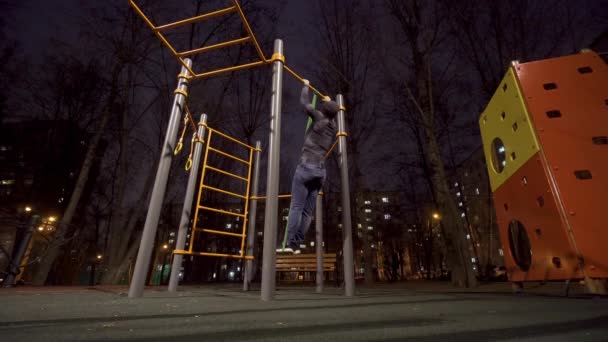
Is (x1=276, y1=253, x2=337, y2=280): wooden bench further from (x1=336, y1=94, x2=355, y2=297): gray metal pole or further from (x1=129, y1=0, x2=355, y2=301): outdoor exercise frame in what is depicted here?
(x1=129, y1=0, x2=355, y2=301): outdoor exercise frame

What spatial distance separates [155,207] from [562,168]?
4394 millimetres

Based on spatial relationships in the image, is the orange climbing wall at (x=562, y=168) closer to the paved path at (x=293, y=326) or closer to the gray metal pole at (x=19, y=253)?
the paved path at (x=293, y=326)

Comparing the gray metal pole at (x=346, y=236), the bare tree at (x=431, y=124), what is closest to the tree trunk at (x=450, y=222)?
the bare tree at (x=431, y=124)

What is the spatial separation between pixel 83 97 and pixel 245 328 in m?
12.5

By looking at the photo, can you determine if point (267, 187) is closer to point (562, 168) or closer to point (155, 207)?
point (155, 207)

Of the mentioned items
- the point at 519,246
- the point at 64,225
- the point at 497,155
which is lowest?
the point at 519,246

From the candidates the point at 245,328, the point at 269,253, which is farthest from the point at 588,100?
the point at 245,328

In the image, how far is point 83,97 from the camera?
1053 centimetres

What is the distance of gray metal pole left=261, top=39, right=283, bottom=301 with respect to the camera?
8.68 ft

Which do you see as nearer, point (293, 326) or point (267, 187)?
point (293, 326)

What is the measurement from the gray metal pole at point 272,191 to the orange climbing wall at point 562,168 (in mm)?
3012

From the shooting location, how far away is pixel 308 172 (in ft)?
11.1

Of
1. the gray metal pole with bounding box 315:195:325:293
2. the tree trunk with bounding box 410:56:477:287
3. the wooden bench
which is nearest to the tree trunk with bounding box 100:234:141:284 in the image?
the wooden bench

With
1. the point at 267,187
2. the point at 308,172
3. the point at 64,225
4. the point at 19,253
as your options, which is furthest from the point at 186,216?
the point at 64,225
